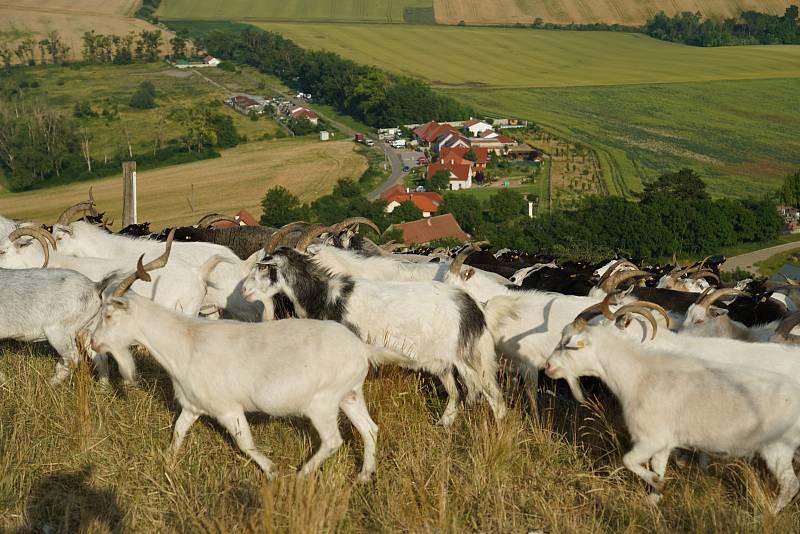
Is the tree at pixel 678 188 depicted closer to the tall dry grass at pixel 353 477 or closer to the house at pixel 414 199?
the house at pixel 414 199

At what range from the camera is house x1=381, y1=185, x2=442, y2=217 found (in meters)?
64.3

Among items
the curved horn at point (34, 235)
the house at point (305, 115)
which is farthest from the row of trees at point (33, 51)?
the curved horn at point (34, 235)

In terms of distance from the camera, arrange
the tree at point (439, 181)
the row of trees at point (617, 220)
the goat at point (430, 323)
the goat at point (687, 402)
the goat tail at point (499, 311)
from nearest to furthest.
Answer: the goat at point (687, 402), the goat at point (430, 323), the goat tail at point (499, 311), the row of trees at point (617, 220), the tree at point (439, 181)

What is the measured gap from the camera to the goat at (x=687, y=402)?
5.51 meters

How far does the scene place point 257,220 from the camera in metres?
57.7

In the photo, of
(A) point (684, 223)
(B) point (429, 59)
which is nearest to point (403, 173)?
(A) point (684, 223)

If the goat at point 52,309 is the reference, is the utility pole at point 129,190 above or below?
below

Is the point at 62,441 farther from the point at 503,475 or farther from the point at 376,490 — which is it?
the point at 503,475

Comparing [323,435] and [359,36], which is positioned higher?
[323,435]

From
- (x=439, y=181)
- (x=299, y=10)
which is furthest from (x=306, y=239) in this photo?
(x=299, y=10)

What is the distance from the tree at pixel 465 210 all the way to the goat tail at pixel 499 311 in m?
Result: 53.9

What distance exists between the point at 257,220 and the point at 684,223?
89.4ft

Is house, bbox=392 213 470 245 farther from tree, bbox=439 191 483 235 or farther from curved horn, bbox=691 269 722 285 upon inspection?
curved horn, bbox=691 269 722 285

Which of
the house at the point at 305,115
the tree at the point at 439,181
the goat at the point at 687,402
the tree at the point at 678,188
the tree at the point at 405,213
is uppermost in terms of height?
the goat at the point at 687,402
